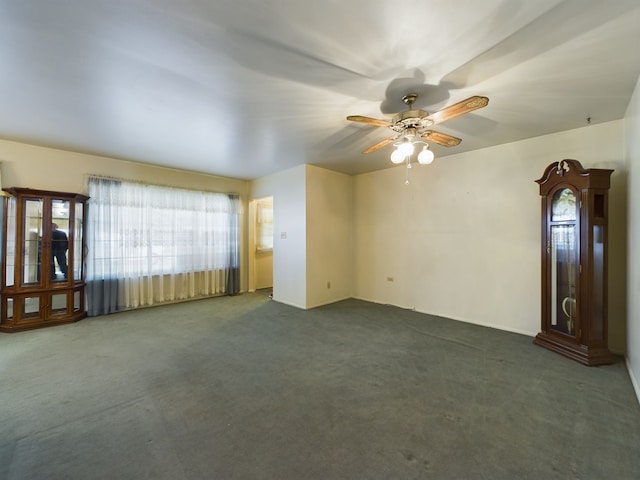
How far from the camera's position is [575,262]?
9.57 ft

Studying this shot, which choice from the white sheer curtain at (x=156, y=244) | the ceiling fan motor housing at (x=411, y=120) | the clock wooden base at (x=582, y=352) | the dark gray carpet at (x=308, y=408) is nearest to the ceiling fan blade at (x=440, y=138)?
the ceiling fan motor housing at (x=411, y=120)

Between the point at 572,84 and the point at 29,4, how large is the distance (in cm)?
374

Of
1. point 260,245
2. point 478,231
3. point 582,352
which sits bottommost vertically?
point 582,352

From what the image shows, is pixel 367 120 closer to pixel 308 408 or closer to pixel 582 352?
pixel 308 408

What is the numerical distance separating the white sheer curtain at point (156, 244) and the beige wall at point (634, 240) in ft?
18.7

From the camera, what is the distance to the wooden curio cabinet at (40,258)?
3.59 meters

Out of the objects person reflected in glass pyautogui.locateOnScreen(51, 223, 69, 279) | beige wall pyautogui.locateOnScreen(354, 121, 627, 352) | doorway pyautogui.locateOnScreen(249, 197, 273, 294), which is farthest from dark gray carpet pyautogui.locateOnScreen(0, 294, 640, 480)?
doorway pyautogui.locateOnScreen(249, 197, 273, 294)

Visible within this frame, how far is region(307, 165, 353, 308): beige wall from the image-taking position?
4.80m

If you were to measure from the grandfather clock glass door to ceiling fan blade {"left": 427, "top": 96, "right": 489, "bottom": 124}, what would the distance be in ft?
6.24

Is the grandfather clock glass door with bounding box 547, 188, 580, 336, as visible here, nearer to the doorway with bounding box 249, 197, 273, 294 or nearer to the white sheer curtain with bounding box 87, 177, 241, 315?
the doorway with bounding box 249, 197, 273, 294

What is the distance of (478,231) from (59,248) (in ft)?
19.8

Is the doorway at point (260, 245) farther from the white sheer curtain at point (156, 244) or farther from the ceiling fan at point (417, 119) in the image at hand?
the ceiling fan at point (417, 119)

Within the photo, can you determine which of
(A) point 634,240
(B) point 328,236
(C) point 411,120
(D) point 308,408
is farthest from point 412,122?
(B) point 328,236

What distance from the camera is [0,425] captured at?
5.95 feet
